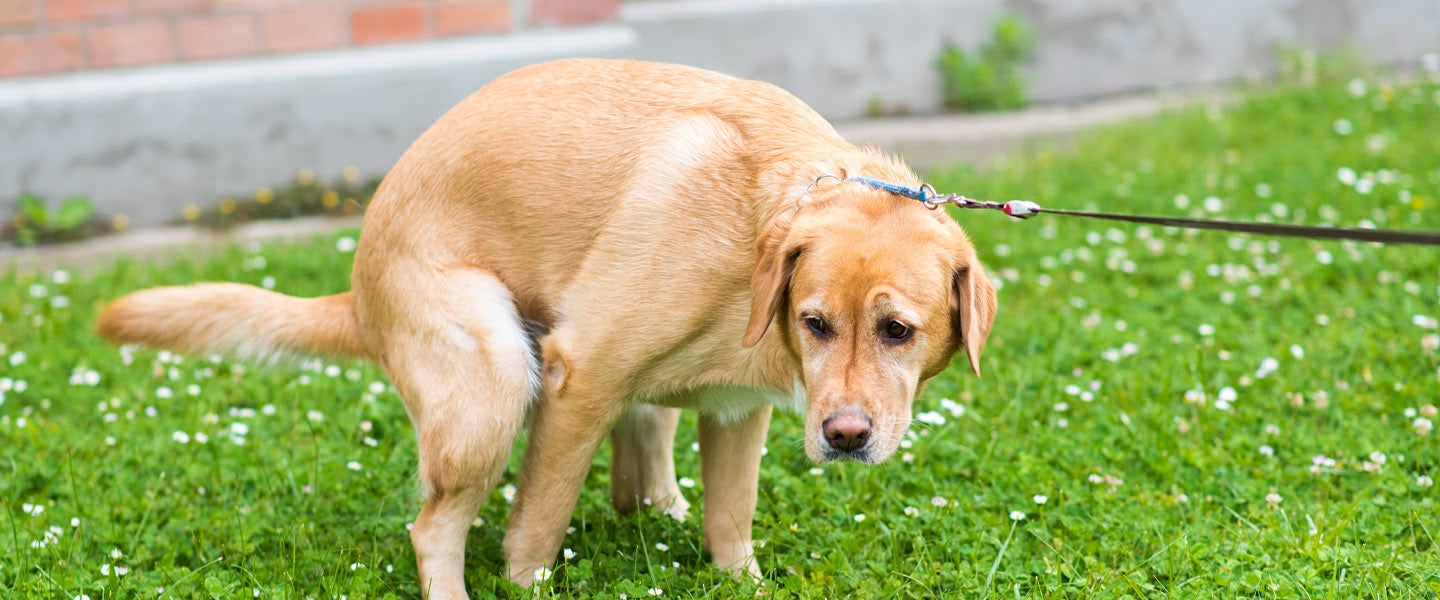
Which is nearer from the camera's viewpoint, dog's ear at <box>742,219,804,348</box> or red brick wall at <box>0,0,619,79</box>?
dog's ear at <box>742,219,804,348</box>

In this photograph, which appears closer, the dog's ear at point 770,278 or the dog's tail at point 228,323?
the dog's ear at point 770,278

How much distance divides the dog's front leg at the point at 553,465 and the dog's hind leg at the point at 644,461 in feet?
1.50

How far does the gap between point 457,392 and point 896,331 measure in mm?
1195

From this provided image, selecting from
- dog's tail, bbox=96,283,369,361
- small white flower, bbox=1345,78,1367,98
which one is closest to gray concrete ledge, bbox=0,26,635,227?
dog's tail, bbox=96,283,369,361

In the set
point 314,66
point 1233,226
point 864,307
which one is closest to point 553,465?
point 864,307

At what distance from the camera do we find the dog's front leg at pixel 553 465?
3.45m

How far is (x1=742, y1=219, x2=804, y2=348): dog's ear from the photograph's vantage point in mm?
3047

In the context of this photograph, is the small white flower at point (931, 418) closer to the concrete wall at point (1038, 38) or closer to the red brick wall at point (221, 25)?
the red brick wall at point (221, 25)

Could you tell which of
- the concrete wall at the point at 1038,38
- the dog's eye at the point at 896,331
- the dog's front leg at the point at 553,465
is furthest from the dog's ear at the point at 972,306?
the concrete wall at the point at 1038,38

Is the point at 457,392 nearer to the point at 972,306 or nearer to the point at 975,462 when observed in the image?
the point at 972,306

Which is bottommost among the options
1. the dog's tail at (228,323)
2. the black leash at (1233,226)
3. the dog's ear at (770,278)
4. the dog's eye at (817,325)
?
the dog's tail at (228,323)

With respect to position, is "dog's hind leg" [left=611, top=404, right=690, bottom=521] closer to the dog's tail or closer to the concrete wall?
the dog's tail

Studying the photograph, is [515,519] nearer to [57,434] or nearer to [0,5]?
[57,434]

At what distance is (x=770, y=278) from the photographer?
10.1 feet
